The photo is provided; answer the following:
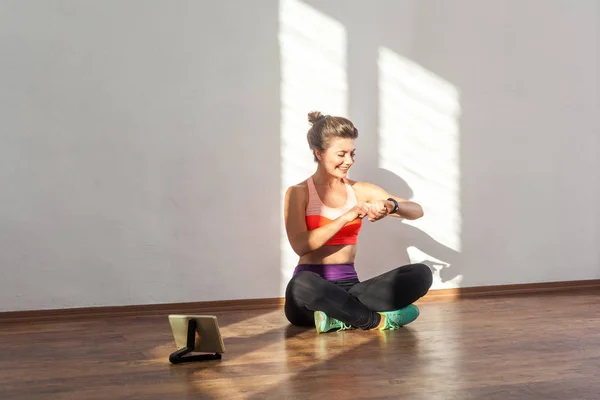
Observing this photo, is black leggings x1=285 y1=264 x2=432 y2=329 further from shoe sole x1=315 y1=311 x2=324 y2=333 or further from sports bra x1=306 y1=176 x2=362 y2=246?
sports bra x1=306 y1=176 x2=362 y2=246

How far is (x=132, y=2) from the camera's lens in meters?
3.83

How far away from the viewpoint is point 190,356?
9.18ft

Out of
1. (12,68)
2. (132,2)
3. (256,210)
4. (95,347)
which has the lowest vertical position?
A: (95,347)

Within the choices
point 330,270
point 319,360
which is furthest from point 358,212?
point 319,360

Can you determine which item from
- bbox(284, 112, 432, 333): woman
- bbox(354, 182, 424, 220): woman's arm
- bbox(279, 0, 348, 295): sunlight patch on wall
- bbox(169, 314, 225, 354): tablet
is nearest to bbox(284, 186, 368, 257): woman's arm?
bbox(284, 112, 432, 333): woman

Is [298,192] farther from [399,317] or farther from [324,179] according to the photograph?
[399,317]

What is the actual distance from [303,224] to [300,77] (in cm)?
87

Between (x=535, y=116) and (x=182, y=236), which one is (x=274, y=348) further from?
(x=535, y=116)

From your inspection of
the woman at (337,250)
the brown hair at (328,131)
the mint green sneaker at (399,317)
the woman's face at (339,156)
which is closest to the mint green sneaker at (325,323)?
the woman at (337,250)

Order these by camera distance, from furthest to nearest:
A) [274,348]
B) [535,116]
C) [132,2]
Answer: [535,116]
[132,2]
[274,348]

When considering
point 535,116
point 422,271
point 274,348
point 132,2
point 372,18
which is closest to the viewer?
point 274,348

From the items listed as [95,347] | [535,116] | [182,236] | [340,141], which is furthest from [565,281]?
[95,347]

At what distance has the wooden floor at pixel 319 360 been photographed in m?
2.36

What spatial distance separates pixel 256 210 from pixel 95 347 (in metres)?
1.22
